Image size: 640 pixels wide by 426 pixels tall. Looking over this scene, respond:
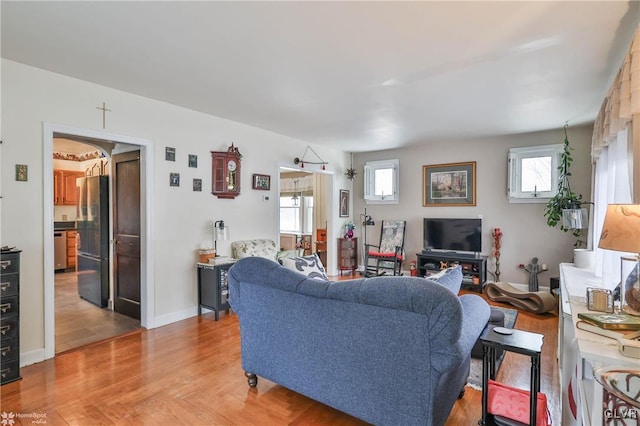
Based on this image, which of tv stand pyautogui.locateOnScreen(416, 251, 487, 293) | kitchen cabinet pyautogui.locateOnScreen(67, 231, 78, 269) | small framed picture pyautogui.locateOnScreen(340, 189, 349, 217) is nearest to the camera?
tv stand pyautogui.locateOnScreen(416, 251, 487, 293)

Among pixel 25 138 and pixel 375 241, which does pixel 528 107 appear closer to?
pixel 375 241

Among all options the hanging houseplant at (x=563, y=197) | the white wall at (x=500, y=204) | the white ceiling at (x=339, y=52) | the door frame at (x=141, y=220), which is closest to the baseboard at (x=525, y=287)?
the white wall at (x=500, y=204)

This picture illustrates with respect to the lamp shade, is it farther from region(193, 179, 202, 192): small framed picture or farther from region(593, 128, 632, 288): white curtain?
region(193, 179, 202, 192): small framed picture

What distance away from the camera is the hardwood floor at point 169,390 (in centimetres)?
Result: 213

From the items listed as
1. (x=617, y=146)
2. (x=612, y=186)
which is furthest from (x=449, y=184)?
(x=617, y=146)

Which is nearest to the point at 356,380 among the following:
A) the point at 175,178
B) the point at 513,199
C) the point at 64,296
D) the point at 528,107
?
the point at 175,178

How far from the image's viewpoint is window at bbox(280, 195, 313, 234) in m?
8.33

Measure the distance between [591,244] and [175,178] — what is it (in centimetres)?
514

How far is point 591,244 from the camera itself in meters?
4.09

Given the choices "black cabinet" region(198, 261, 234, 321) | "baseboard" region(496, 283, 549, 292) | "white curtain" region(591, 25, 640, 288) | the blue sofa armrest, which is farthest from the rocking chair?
the blue sofa armrest

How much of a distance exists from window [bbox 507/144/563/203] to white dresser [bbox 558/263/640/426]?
103 inches

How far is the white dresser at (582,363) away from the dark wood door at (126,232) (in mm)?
4106

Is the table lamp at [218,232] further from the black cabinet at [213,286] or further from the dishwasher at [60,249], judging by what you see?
the dishwasher at [60,249]

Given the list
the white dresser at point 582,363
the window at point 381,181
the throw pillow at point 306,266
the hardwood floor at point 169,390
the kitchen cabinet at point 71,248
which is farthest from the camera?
the kitchen cabinet at point 71,248
